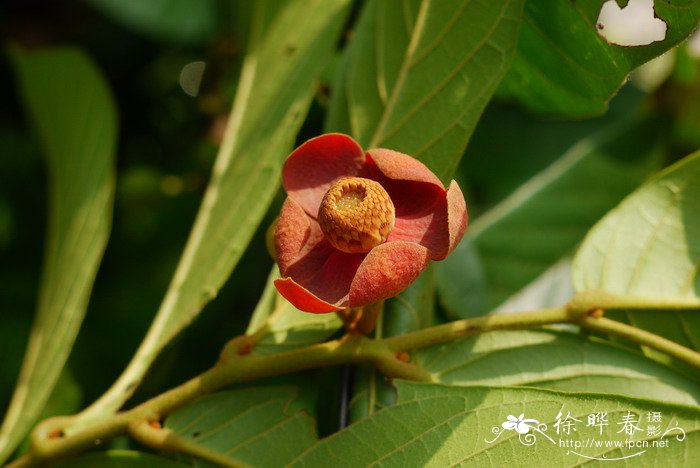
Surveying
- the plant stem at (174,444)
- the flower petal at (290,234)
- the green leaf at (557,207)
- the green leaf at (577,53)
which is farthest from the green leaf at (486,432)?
the green leaf at (557,207)

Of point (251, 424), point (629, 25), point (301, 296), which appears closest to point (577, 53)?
point (629, 25)

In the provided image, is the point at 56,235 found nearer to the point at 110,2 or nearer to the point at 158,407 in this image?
the point at 110,2

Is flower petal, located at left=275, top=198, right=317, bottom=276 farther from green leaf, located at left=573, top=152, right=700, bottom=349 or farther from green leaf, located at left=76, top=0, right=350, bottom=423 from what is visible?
green leaf, located at left=573, top=152, right=700, bottom=349

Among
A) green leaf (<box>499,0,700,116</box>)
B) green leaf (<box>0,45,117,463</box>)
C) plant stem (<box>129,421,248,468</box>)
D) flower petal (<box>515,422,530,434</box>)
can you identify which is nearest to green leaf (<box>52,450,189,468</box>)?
plant stem (<box>129,421,248,468</box>)

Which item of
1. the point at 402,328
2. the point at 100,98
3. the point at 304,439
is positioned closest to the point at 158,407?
the point at 304,439

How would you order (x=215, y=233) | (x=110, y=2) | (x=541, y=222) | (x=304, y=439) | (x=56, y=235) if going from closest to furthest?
(x=304, y=439) < (x=215, y=233) < (x=56, y=235) < (x=110, y=2) < (x=541, y=222)

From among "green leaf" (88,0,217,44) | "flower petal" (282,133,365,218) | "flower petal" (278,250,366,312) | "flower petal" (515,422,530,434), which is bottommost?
"flower petal" (515,422,530,434)
